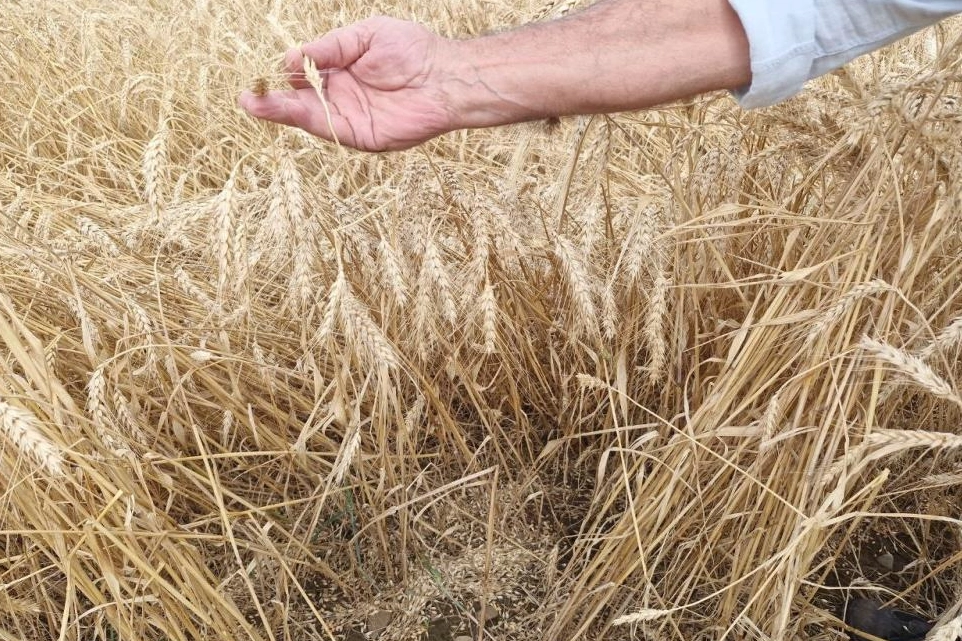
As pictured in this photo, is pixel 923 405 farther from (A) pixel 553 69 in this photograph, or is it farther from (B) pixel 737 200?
(A) pixel 553 69

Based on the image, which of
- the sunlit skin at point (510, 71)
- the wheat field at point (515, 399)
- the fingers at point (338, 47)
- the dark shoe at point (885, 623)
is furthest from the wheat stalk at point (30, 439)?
the dark shoe at point (885, 623)

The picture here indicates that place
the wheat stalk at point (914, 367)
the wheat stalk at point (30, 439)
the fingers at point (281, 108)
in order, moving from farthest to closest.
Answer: the fingers at point (281, 108), the wheat stalk at point (914, 367), the wheat stalk at point (30, 439)

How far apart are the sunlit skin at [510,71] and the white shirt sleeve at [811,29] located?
1.6 inches

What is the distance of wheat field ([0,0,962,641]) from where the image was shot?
1.05 meters

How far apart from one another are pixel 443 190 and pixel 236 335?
1.63 ft

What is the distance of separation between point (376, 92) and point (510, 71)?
10.0 inches

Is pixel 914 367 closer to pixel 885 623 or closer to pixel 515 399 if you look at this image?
pixel 885 623

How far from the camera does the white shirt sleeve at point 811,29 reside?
982 mm

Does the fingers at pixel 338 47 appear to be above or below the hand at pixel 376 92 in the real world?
above

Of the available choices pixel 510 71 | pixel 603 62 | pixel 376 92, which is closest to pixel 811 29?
pixel 603 62

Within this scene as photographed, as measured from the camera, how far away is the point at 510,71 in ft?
3.64

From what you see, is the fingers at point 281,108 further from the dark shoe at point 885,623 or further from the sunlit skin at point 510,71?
the dark shoe at point 885,623

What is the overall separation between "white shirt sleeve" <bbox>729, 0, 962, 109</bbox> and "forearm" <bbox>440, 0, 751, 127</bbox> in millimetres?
40

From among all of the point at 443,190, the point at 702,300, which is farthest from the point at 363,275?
the point at 702,300
